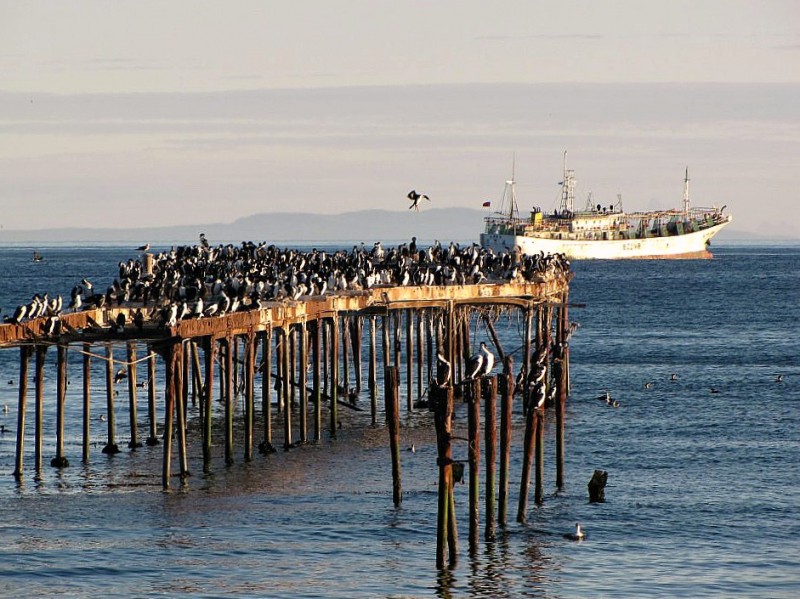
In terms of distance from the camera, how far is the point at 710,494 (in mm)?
37844

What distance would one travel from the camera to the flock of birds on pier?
40.0 meters

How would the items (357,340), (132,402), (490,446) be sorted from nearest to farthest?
(490,446), (132,402), (357,340)

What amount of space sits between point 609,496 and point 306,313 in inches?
428

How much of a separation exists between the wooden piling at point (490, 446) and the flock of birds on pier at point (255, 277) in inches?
386

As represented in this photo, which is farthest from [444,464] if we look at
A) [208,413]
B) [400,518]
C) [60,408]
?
[60,408]

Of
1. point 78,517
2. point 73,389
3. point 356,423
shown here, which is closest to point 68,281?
point 73,389

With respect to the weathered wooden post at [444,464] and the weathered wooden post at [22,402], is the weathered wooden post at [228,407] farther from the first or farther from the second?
the weathered wooden post at [444,464]

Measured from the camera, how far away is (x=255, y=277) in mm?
51875

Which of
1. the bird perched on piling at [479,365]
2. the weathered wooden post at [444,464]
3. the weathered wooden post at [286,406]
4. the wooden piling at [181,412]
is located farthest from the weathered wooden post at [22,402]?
the weathered wooden post at [444,464]

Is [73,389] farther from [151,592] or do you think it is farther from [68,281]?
[68,281]

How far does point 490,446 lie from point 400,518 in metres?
5.19

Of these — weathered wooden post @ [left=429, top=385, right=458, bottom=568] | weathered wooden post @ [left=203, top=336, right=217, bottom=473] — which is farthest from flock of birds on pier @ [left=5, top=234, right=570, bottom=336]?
weathered wooden post @ [left=429, top=385, right=458, bottom=568]

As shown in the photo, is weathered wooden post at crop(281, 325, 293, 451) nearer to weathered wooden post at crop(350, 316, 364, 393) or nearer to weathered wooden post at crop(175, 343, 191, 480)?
weathered wooden post at crop(175, 343, 191, 480)

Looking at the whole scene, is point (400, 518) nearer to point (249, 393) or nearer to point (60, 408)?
point (249, 393)
